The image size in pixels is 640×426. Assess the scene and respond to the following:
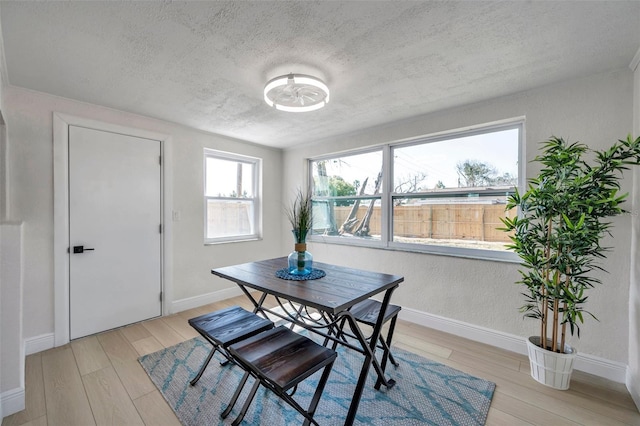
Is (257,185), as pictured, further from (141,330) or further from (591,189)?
(591,189)

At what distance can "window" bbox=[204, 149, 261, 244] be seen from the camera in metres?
3.70

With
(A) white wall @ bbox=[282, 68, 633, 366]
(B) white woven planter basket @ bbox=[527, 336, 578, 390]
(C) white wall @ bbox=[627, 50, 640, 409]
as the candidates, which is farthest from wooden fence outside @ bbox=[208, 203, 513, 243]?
(B) white woven planter basket @ bbox=[527, 336, 578, 390]

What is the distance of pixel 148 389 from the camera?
190cm

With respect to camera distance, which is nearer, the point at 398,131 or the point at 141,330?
the point at 141,330

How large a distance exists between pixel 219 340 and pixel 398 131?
2.76m

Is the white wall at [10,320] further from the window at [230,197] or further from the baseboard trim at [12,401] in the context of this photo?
the window at [230,197]

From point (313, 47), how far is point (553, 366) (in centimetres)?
272

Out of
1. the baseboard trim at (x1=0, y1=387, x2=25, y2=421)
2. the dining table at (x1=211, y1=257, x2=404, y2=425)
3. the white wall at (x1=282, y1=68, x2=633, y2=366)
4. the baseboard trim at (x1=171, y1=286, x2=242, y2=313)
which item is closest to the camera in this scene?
the dining table at (x1=211, y1=257, x2=404, y2=425)

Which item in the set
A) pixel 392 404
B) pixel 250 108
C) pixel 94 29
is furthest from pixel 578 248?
pixel 94 29

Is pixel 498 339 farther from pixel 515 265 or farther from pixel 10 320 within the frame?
pixel 10 320

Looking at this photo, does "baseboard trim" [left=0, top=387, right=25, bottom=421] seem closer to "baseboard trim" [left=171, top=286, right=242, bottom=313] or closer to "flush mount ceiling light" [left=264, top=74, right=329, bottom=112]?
"baseboard trim" [left=171, top=286, right=242, bottom=313]

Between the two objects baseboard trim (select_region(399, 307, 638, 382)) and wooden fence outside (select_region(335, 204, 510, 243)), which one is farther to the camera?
wooden fence outside (select_region(335, 204, 510, 243))

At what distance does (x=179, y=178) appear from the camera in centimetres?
330

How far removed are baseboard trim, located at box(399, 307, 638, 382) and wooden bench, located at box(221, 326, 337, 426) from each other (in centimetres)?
180
